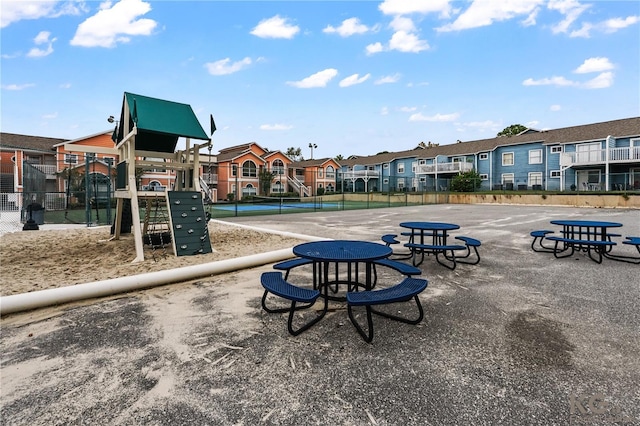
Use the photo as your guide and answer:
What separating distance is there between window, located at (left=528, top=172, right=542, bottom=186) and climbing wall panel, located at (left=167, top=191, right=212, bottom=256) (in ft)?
124

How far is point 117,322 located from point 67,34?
12737 millimetres

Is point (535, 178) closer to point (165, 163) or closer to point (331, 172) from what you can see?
point (331, 172)

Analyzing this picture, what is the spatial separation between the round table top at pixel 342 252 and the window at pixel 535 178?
1500 inches

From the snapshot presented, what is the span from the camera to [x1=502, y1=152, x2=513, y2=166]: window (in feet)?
123

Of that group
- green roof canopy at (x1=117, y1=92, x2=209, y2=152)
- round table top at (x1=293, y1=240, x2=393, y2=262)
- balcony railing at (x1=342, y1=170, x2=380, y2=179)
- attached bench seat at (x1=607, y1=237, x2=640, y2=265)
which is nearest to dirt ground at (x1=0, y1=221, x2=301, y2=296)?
green roof canopy at (x1=117, y1=92, x2=209, y2=152)

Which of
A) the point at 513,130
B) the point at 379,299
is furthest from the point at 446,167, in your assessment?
the point at 379,299

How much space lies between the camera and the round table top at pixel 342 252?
354 cm

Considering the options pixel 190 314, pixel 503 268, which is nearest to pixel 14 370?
pixel 190 314

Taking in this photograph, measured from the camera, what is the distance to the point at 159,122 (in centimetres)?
703

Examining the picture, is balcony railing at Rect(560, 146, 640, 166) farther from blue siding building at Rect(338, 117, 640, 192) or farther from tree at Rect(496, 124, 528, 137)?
tree at Rect(496, 124, 528, 137)

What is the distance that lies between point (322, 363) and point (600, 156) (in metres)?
37.2

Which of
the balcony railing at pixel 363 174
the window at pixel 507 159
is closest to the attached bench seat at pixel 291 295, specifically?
the window at pixel 507 159

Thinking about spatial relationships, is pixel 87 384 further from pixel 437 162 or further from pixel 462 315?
pixel 437 162

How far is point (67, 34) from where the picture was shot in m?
11.5
